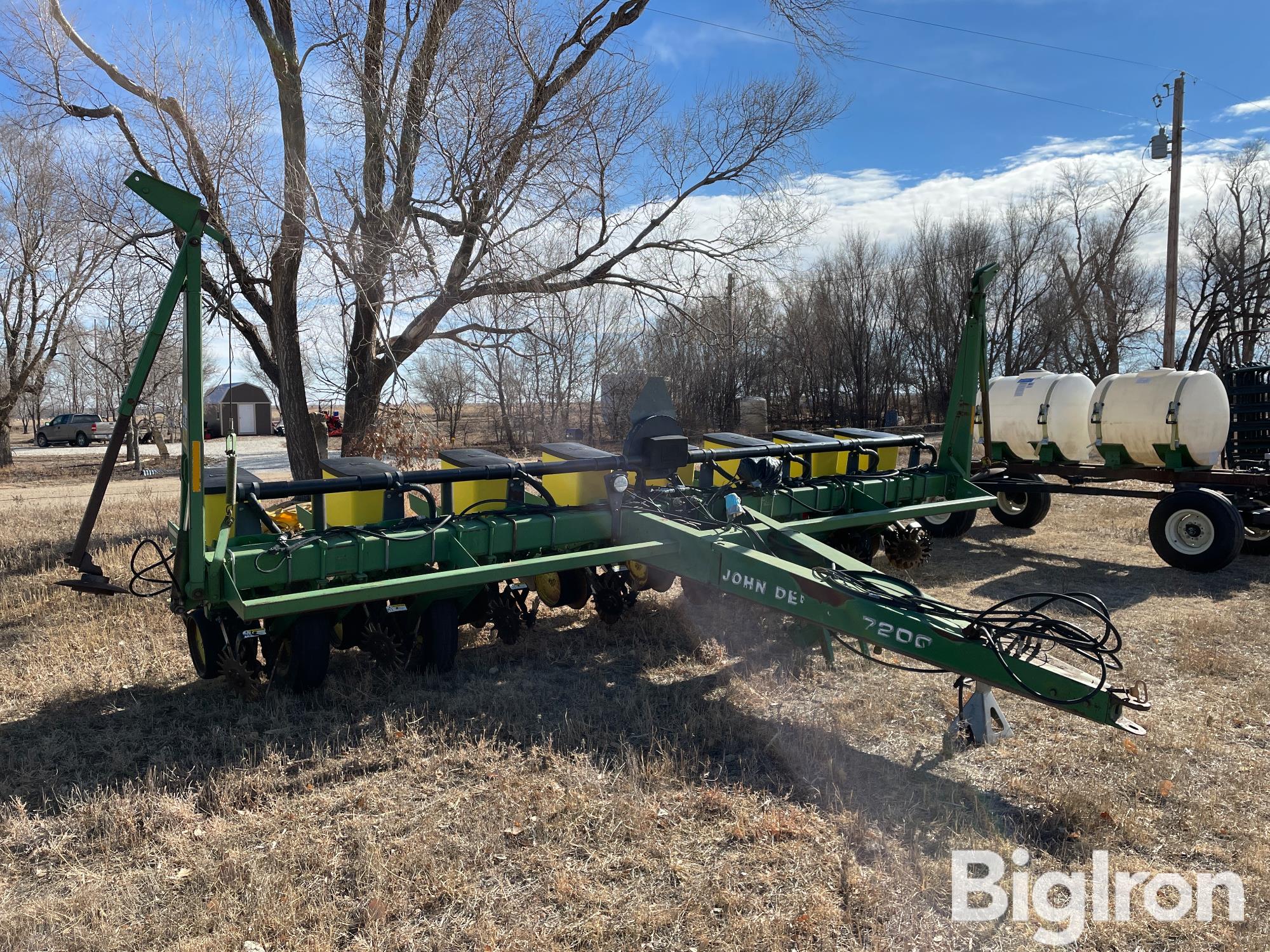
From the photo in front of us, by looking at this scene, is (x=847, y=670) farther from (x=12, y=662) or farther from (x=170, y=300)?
(x=12, y=662)

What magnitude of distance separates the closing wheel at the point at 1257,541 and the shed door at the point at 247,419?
48.0m

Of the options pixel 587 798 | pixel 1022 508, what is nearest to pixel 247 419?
pixel 1022 508

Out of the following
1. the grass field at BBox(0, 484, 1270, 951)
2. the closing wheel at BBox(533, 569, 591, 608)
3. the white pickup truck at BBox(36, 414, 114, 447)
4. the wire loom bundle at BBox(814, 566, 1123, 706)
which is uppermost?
the white pickup truck at BBox(36, 414, 114, 447)

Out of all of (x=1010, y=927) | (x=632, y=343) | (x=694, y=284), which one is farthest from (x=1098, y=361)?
(x=1010, y=927)

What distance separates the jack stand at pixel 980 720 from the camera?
13.9ft

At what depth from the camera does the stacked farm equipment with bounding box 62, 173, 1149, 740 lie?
4.28m

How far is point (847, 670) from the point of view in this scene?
575 centimetres

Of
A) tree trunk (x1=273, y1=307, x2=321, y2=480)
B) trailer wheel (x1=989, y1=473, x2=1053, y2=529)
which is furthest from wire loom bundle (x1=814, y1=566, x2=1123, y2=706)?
tree trunk (x1=273, y1=307, x2=321, y2=480)

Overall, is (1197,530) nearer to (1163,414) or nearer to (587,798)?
(1163,414)

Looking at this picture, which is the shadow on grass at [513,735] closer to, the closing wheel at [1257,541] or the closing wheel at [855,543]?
the closing wheel at [855,543]

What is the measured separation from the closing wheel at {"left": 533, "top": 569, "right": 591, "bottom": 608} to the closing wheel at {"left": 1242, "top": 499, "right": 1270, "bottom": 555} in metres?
7.35

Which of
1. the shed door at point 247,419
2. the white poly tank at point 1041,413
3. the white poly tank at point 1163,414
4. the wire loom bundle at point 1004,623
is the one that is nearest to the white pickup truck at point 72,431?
the shed door at point 247,419

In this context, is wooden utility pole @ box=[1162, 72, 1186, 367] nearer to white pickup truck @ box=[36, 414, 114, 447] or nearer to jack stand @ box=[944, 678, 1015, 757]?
jack stand @ box=[944, 678, 1015, 757]

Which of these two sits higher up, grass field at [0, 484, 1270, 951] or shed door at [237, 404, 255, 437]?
shed door at [237, 404, 255, 437]
